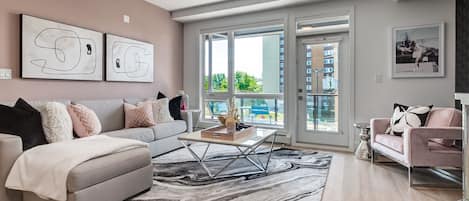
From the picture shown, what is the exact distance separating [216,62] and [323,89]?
220cm

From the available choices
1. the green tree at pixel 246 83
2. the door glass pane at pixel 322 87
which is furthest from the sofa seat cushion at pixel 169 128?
the door glass pane at pixel 322 87

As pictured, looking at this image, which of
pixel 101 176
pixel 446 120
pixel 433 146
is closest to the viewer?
pixel 101 176

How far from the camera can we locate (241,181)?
9.25 ft

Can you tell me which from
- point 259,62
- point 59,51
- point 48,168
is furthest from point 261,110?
point 48,168

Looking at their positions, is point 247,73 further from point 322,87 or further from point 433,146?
point 433,146

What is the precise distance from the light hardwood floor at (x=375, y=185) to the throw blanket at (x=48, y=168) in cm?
206

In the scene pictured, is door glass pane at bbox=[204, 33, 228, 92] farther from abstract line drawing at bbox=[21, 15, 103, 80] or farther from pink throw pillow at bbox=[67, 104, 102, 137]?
pink throw pillow at bbox=[67, 104, 102, 137]

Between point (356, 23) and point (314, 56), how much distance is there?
80 centimetres

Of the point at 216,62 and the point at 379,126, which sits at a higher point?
the point at 216,62

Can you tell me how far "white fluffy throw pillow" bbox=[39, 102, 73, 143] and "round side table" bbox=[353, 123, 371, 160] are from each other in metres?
3.54

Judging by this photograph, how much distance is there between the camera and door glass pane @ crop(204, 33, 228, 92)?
5.42 metres

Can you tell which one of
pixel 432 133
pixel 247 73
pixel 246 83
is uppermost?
pixel 247 73

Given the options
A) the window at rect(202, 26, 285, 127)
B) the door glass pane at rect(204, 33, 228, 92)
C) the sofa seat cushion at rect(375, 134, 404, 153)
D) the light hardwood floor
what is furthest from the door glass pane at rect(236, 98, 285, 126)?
the sofa seat cushion at rect(375, 134, 404, 153)

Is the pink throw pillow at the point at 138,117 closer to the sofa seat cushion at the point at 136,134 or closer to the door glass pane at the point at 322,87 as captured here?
the sofa seat cushion at the point at 136,134
